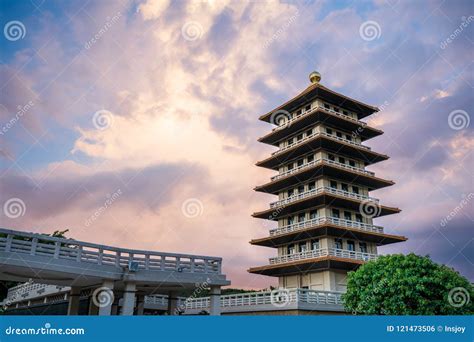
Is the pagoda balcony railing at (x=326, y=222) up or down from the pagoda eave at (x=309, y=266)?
up

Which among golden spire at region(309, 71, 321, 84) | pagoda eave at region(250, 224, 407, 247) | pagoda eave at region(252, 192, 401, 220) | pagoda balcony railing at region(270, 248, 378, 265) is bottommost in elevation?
pagoda balcony railing at region(270, 248, 378, 265)

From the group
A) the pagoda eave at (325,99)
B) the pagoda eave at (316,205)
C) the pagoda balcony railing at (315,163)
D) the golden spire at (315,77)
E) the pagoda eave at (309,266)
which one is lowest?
the pagoda eave at (309,266)

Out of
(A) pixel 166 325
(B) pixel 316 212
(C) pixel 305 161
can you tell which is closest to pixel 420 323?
(A) pixel 166 325

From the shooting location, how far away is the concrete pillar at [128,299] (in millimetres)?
19817

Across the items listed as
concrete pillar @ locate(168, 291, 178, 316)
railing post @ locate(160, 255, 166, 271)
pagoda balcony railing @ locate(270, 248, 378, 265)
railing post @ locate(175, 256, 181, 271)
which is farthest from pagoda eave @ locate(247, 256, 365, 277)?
railing post @ locate(160, 255, 166, 271)

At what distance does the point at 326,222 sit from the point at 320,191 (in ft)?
10.1

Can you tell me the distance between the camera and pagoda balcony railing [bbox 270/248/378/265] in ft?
116

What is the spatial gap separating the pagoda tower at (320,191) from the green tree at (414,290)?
29.7 ft

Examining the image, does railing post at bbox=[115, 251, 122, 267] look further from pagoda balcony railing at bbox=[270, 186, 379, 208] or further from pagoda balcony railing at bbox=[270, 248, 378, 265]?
pagoda balcony railing at bbox=[270, 186, 379, 208]

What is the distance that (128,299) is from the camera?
20.3 meters

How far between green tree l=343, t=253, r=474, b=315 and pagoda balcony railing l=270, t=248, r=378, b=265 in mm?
10097

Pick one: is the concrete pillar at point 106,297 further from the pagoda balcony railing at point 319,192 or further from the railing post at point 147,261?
the pagoda balcony railing at point 319,192

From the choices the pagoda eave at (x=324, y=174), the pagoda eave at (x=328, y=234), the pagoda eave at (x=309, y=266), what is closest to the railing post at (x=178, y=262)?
the pagoda eave at (x=309, y=266)

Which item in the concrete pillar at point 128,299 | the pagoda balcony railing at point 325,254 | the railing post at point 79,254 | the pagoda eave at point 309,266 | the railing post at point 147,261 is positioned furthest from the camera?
the pagoda balcony railing at point 325,254
